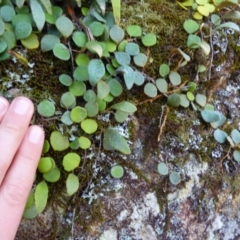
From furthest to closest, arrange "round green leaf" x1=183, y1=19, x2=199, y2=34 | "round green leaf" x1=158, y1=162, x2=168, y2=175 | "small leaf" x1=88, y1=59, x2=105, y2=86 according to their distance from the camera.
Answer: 1. "round green leaf" x1=183, y1=19, x2=199, y2=34
2. "round green leaf" x1=158, y1=162, x2=168, y2=175
3. "small leaf" x1=88, y1=59, x2=105, y2=86

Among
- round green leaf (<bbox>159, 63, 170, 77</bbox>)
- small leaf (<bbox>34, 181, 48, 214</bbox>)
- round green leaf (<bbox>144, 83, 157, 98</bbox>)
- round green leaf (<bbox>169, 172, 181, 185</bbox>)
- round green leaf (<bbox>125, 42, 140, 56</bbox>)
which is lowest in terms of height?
small leaf (<bbox>34, 181, 48, 214</bbox>)

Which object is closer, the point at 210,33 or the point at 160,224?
the point at 160,224

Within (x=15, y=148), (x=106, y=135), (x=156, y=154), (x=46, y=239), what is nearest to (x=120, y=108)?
(x=106, y=135)

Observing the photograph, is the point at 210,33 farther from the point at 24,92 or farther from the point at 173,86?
the point at 24,92

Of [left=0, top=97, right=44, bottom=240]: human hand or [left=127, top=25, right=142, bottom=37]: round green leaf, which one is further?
[left=127, top=25, right=142, bottom=37]: round green leaf

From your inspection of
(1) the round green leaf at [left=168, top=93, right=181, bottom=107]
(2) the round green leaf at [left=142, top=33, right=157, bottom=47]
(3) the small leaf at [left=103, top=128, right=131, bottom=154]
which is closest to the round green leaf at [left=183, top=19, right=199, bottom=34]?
(2) the round green leaf at [left=142, top=33, right=157, bottom=47]

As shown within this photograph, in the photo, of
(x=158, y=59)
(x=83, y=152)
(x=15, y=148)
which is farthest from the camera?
(x=158, y=59)

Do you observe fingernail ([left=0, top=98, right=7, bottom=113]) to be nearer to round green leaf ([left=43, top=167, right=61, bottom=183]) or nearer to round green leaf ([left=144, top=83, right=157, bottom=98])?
round green leaf ([left=43, top=167, right=61, bottom=183])

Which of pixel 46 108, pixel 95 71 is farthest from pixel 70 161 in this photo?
pixel 95 71
